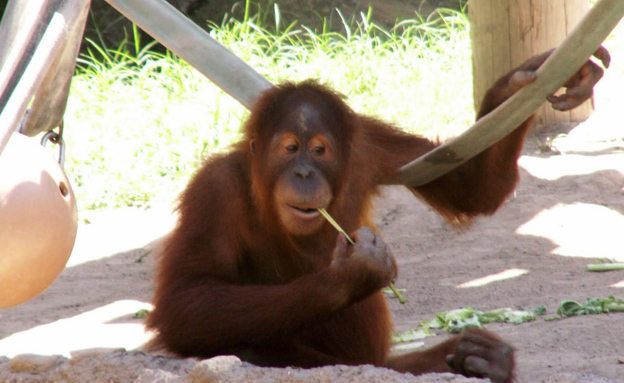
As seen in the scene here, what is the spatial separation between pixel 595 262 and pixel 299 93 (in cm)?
237

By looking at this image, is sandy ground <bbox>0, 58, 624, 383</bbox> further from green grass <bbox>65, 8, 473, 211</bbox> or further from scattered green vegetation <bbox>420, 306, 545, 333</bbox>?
green grass <bbox>65, 8, 473, 211</bbox>

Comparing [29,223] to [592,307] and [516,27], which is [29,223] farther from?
[516,27]

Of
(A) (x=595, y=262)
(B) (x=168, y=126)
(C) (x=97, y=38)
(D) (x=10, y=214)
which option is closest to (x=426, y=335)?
(A) (x=595, y=262)

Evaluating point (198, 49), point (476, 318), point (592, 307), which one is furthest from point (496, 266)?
point (198, 49)

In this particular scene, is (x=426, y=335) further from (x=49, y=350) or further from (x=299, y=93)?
(x=49, y=350)

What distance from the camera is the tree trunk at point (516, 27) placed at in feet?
20.8

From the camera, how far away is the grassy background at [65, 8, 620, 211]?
702 cm

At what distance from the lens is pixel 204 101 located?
798cm

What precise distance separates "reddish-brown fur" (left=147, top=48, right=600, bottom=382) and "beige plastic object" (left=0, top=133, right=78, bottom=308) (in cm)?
55

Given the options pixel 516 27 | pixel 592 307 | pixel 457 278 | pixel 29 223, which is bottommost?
pixel 457 278

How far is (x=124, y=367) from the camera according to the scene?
105 inches

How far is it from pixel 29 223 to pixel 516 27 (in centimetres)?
463

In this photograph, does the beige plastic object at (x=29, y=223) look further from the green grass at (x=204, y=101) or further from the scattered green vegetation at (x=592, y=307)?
the green grass at (x=204, y=101)

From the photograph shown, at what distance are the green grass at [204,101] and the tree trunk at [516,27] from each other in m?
0.73
